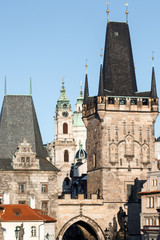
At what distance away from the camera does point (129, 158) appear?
85.8 metres

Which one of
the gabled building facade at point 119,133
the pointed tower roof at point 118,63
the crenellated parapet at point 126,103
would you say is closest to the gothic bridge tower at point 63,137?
the pointed tower roof at point 118,63

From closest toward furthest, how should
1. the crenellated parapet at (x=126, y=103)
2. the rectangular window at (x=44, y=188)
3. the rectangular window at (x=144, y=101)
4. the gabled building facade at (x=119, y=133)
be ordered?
the rectangular window at (x=44, y=188), the gabled building facade at (x=119, y=133), the crenellated parapet at (x=126, y=103), the rectangular window at (x=144, y=101)

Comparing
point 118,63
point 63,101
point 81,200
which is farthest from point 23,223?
point 63,101

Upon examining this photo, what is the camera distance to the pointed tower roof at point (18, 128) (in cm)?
8225

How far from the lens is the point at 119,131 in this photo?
85938mm

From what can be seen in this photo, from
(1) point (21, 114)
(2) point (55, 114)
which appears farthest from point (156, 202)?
(2) point (55, 114)

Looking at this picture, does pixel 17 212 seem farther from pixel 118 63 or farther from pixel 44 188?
pixel 118 63

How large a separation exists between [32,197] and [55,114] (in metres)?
94.5

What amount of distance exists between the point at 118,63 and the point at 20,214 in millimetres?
22983

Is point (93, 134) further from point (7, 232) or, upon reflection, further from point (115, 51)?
point (7, 232)

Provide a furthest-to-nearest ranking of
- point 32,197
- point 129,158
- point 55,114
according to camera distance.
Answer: point 55,114, point 129,158, point 32,197

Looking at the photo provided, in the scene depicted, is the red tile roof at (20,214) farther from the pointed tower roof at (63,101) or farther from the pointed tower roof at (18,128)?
the pointed tower roof at (63,101)

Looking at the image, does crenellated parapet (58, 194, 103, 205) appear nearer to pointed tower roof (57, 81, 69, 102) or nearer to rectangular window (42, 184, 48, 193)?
rectangular window (42, 184, 48, 193)

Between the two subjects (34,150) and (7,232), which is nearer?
(7,232)
